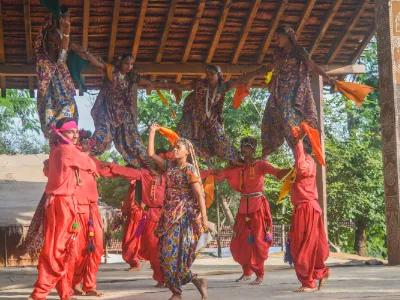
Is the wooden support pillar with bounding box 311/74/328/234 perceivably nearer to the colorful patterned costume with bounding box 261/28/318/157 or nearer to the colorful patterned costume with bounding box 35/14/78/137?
the colorful patterned costume with bounding box 261/28/318/157

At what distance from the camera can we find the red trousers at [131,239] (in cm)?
1064

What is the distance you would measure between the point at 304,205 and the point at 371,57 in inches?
→ 793

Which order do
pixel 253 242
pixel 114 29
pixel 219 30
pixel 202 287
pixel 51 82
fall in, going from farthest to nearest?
1. pixel 219 30
2. pixel 114 29
3. pixel 253 242
4. pixel 51 82
5. pixel 202 287

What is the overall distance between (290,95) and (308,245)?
1.92 metres

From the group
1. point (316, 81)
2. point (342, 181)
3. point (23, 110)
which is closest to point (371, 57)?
point (342, 181)

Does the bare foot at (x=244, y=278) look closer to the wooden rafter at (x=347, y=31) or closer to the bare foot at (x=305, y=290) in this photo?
the bare foot at (x=305, y=290)

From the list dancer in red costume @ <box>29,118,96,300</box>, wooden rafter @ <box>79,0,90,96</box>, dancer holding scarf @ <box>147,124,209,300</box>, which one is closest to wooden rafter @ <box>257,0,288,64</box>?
wooden rafter @ <box>79,0,90,96</box>

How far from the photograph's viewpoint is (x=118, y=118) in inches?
364

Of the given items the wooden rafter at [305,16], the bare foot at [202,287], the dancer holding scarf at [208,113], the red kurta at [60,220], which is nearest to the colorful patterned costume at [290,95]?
the dancer holding scarf at [208,113]

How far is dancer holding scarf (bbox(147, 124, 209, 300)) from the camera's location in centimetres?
655

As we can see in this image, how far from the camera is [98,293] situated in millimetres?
7164

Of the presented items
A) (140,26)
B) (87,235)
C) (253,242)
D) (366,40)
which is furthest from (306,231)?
(366,40)

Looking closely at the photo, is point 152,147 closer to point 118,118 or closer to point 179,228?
point 179,228

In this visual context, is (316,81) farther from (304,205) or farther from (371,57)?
(371,57)
